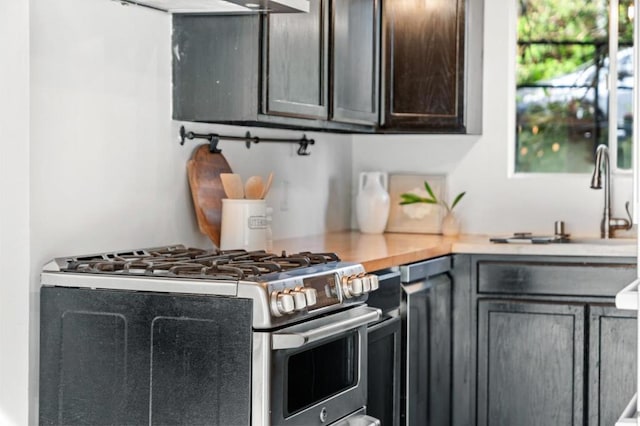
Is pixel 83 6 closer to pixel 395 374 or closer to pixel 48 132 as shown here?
pixel 48 132

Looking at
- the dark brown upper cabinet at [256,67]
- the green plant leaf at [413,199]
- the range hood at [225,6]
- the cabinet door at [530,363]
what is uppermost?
the range hood at [225,6]

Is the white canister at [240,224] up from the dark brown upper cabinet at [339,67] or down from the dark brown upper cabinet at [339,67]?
down

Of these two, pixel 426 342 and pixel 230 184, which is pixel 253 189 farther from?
pixel 426 342

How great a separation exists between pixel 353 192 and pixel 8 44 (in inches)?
97.2

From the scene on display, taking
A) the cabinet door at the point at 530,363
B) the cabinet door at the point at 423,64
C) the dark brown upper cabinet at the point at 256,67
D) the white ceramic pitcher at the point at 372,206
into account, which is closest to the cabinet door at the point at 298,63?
the dark brown upper cabinet at the point at 256,67

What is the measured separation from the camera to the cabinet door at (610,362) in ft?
12.5

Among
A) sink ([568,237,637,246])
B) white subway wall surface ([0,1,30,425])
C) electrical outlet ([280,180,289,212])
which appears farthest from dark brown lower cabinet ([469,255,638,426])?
white subway wall surface ([0,1,30,425])

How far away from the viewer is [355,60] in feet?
12.8

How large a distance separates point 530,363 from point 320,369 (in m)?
1.56

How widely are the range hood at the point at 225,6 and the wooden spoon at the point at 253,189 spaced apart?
0.54 m

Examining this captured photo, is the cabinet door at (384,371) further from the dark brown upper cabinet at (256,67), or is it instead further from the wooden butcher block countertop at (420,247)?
the dark brown upper cabinet at (256,67)

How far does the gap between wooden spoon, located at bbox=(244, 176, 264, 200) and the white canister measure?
0.33ft

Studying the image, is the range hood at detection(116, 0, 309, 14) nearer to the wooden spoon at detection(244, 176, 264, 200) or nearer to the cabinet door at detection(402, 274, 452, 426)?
the wooden spoon at detection(244, 176, 264, 200)

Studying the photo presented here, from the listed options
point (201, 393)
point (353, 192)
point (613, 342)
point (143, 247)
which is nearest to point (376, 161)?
point (353, 192)
